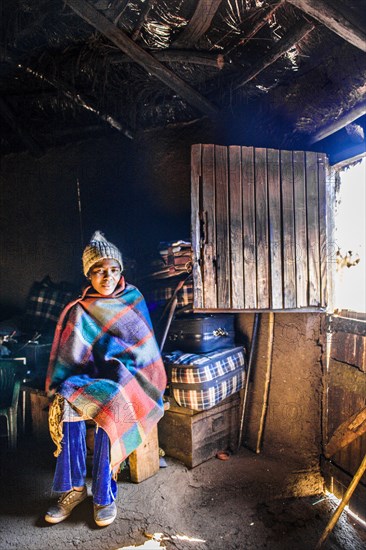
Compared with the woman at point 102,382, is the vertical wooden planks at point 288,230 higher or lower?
higher

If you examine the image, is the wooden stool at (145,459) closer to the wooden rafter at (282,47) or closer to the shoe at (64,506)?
the shoe at (64,506)

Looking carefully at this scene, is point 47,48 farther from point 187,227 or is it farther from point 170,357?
point 170,357

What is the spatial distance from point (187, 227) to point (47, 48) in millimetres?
2098

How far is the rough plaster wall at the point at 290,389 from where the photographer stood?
3465 millimetres

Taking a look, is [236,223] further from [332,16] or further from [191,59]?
[332,16]

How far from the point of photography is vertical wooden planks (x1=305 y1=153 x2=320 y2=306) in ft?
11.0

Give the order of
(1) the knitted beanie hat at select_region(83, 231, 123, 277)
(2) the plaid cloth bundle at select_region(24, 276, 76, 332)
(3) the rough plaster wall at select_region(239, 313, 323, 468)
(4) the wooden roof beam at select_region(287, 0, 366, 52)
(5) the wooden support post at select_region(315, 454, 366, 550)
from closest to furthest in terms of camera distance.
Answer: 1. (4) the wooden roof beam at select_region(287, 0, 366, 52)
2. (5) the wooden support post at select_region(315, 454, 366, 550)
3. (1) the knitted beanie hat at select_region(83, 231, 123, 277)
4. (3) the rough plaster wall at select_region(239, 313, 323, 468)
5. (2) the plaid cloth bundle at select_region(24, 276, 76, 332)

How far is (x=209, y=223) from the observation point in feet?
10.9

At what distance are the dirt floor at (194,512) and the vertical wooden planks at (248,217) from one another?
1.44m

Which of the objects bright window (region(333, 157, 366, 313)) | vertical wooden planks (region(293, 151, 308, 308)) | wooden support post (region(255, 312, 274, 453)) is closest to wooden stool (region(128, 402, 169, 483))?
wooden support post (region(255, 312, 274, 453))

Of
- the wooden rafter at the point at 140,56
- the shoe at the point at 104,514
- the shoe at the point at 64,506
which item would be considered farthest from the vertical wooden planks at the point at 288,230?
the shoe at the point at 64,506

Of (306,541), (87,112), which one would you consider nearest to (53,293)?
(87,112)

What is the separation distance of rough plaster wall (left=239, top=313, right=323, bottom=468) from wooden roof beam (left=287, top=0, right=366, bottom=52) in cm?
207

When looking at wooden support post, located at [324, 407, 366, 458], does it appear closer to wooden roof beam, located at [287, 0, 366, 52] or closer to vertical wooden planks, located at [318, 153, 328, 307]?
vertical wooden planks, located at [318, 153, 328, 307]
